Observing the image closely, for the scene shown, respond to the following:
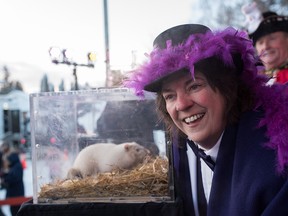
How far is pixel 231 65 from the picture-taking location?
54.4 inches

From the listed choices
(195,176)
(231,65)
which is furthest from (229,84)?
(195,176)

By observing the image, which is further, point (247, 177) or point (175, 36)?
point (175, 36)

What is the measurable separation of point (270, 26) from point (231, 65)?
1605 millimetres

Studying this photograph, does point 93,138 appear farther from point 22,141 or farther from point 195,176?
point 22,141

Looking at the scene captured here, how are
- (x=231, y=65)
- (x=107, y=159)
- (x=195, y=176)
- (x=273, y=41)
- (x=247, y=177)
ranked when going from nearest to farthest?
(x=247, y=177), (x=231, y=65), (x=195, y=176), (x=107, y=159), (x=273, y=41)

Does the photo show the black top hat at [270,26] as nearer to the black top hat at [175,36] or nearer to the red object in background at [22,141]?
the black top hat at [175,36]

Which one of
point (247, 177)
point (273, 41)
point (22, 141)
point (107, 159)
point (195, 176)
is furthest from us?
point (22, 141)

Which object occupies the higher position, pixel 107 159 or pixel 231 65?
pixel 231 65

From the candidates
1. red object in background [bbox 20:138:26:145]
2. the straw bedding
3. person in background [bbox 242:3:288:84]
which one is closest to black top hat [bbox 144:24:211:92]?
the straw bedding

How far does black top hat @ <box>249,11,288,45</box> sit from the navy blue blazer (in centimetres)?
160

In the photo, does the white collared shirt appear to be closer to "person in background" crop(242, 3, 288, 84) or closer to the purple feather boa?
the purple feather boa

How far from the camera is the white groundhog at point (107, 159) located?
1.79m

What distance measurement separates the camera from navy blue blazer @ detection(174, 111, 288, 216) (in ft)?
3.84

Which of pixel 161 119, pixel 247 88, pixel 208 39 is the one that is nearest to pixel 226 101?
pixel 247 88
